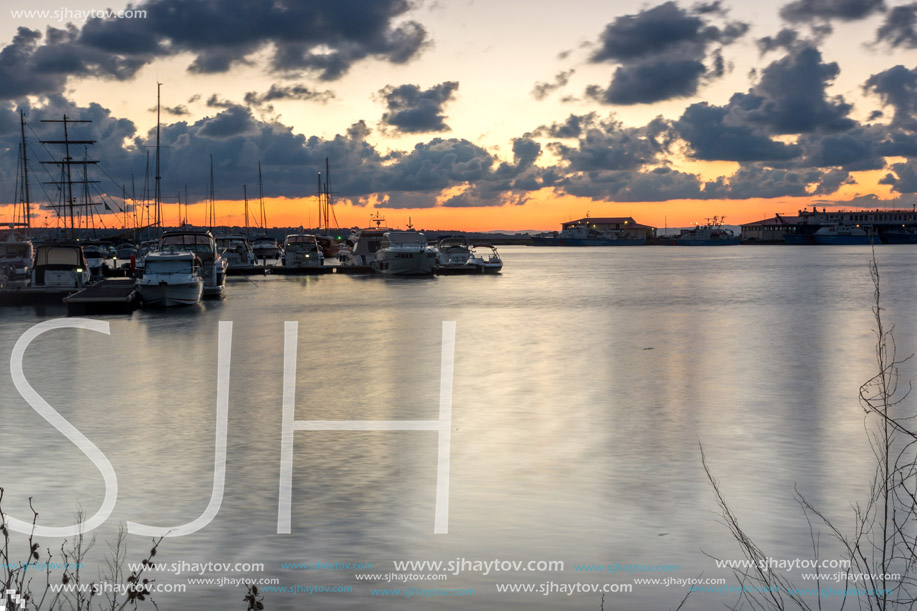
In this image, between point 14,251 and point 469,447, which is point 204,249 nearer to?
point 14,251

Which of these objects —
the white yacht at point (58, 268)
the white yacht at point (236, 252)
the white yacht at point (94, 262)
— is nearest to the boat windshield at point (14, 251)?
the white yacht at point (94, 262)

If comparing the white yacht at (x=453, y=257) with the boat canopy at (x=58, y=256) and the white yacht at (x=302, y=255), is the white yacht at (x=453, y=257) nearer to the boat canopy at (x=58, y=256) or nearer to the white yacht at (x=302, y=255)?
the white yacht at (x=302, y=255)

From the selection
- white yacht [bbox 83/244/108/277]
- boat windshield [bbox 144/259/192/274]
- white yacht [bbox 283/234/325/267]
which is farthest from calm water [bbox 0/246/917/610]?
white yacht [bbox 283/234/325/267]

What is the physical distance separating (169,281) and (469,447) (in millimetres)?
31352

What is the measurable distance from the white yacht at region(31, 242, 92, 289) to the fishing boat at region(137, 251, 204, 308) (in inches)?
165

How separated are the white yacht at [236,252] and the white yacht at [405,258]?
13.7 meters

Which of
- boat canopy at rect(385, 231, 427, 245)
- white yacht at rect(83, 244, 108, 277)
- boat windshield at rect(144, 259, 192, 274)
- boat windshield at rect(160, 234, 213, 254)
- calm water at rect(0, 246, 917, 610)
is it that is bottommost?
calm water at rect(0, 246, 917, 610)

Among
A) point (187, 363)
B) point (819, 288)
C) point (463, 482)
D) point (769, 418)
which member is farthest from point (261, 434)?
point (819, 288)

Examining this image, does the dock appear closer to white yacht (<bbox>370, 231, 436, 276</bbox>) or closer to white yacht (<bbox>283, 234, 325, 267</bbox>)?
white yacht (<bbox>370, 231, 436, 276</bbox>)

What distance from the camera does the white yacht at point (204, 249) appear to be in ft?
166

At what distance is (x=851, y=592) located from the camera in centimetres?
830

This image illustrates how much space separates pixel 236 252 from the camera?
274 ft

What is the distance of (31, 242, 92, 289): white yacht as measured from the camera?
149 ft

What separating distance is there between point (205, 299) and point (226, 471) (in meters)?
39.2
